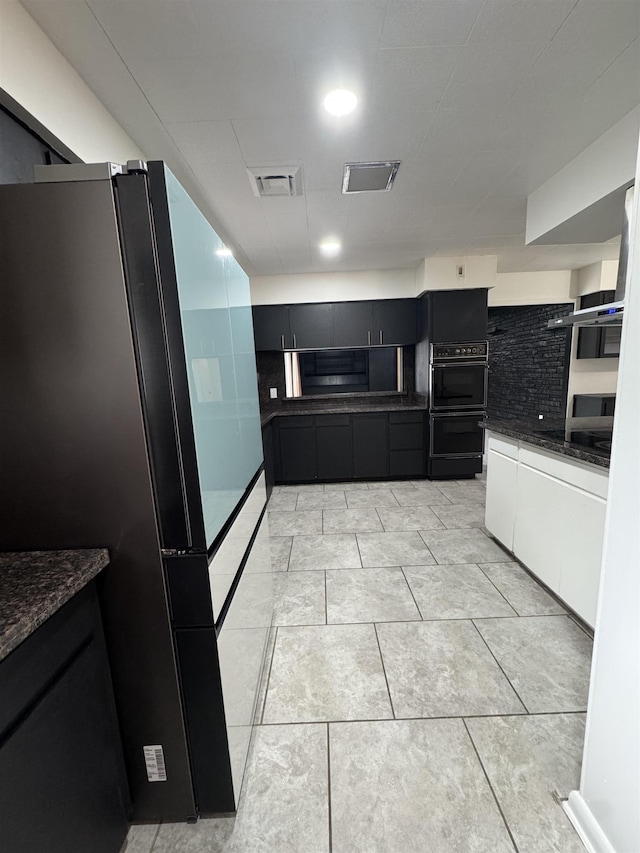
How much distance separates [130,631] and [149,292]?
0.93 meters

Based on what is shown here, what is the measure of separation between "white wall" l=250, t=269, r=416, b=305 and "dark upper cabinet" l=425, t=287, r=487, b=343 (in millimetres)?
549

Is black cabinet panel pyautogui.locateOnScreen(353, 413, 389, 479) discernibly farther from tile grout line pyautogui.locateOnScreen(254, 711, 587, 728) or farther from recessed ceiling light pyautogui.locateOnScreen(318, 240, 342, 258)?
tile grout line pyautogui.locateOnScreen(254, 711, 587, 728)

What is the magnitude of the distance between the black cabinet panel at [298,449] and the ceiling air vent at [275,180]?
8.26 feet

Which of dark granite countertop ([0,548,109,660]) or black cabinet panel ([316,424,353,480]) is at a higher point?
dark granite countertop ([0,548,109,660])

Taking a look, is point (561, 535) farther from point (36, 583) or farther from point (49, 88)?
point (49, 88)

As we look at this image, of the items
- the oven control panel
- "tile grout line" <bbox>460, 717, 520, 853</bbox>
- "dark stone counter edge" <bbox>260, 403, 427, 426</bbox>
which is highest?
the oven control panel

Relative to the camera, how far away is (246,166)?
2.04 metres

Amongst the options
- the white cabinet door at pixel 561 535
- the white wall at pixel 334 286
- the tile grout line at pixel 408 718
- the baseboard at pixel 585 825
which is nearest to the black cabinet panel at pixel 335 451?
the white wall at pixel 334 286

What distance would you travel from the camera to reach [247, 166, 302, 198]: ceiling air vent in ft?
6.83

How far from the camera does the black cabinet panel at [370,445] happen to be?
4.37 m

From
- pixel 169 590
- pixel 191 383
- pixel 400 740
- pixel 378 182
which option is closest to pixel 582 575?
pixel 400 740

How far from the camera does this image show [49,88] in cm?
122

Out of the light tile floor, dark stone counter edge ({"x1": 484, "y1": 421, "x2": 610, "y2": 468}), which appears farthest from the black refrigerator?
dark stone counter edge ({"x1": 484, "y1": 421, "x2": 610, "y2": 468})

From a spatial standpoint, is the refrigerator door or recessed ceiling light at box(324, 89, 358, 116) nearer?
the refrigerator door
